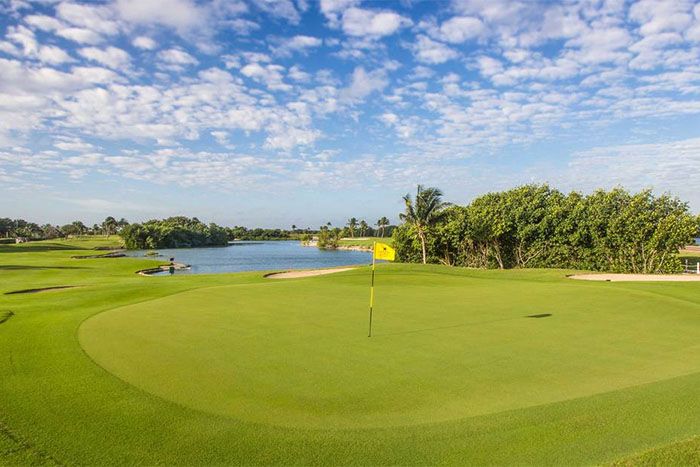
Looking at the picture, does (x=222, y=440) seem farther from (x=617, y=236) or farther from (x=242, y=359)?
(x=617, y=236)

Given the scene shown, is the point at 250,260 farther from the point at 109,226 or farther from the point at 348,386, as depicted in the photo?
the point at 109,226

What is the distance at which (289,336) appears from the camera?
376 inches

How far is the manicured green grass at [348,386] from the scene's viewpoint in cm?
478

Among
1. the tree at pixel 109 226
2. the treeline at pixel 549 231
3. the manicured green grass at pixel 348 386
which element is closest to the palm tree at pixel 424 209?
the treeline at pixel 549 231

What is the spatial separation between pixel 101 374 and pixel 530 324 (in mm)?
9489

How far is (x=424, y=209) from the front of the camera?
A: 4412 centimetres

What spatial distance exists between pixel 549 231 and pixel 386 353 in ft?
118

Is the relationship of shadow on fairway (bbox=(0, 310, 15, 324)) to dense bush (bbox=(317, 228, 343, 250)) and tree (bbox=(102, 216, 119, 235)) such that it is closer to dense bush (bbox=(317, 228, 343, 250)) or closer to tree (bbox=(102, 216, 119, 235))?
dense bush (bbox=(317, 228, 343, 250))

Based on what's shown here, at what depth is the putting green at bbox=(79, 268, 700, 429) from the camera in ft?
19.6

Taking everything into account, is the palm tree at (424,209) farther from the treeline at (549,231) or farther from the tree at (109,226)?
the tree at (109,226)

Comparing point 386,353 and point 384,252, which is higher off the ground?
point 384,252

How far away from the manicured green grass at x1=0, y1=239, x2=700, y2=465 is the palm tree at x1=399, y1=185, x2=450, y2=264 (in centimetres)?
3141

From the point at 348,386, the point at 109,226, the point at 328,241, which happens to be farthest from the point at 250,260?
the point at 109,226

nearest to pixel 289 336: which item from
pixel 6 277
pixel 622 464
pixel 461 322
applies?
pixel 461 322
